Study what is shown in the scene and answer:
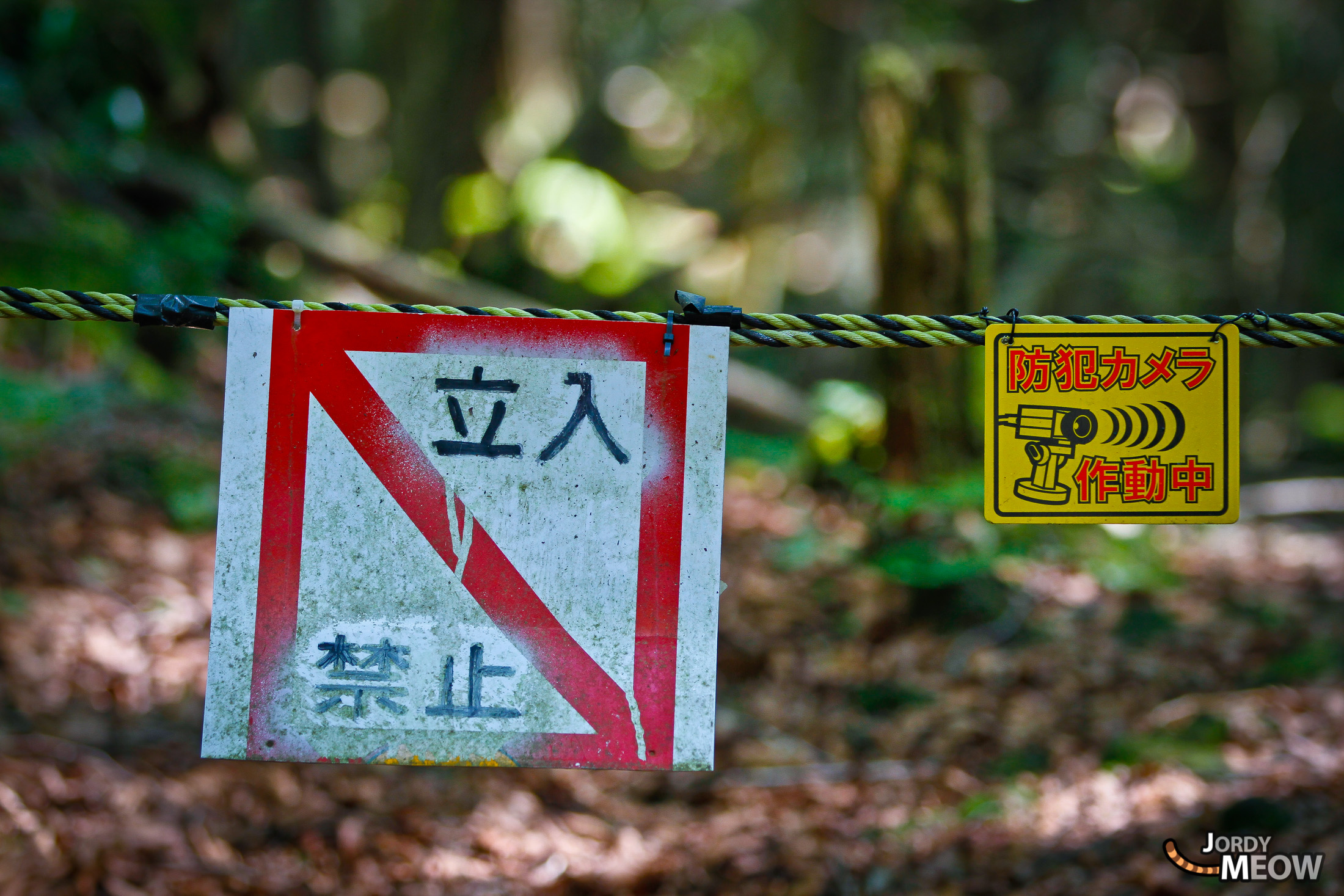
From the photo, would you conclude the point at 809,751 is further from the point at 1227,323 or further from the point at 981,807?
the point at 1227,323

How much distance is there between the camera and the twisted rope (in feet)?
4.89

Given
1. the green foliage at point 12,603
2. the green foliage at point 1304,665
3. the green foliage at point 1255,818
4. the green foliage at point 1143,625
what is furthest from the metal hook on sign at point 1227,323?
the green foliage at point 12,603

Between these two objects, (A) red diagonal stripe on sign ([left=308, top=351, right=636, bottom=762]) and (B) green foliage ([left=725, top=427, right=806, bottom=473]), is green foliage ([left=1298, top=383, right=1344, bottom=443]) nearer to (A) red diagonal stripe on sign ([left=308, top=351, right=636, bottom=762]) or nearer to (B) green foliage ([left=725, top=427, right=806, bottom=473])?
(B) green foliage ([left=725, top=427, right=806, bottom=473])

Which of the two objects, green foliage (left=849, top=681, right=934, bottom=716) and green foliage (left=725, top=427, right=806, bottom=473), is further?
green foliage (left=725, top=427, right=806, bottom=473)

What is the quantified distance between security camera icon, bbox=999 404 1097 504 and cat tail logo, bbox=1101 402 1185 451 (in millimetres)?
43

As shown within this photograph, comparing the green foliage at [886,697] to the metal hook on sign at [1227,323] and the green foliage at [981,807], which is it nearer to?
the green foliage at [981,807]

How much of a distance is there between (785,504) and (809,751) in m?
2.38

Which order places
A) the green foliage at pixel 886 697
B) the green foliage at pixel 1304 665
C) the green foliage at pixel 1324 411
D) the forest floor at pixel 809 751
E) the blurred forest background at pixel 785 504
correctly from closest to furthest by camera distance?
the forest floor at pixel 809 751 < the blurred forest background at pixel 785 504 < the green foliage at pixel 1304 665 < the green foliage at pixel 886 697 < the green foliage at pixel 1324 411

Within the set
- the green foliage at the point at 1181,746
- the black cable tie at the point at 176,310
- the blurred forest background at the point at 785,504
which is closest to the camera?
the black cable tie at the point at 176,310

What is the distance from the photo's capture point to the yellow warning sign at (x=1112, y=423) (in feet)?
5.10

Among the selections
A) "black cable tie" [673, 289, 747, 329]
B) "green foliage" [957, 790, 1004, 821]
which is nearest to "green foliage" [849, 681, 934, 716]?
"green foliage" [957, 790, 1004, 821]

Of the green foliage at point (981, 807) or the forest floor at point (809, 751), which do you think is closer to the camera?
the forest floor at point (809, 751)

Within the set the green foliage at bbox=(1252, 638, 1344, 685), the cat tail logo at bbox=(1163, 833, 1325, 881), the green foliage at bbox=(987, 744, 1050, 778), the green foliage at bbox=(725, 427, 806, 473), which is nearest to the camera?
the cat tail logo at bbox=(1163, 833, 1325, 881)

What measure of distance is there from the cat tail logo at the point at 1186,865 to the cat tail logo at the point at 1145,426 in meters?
1.96
